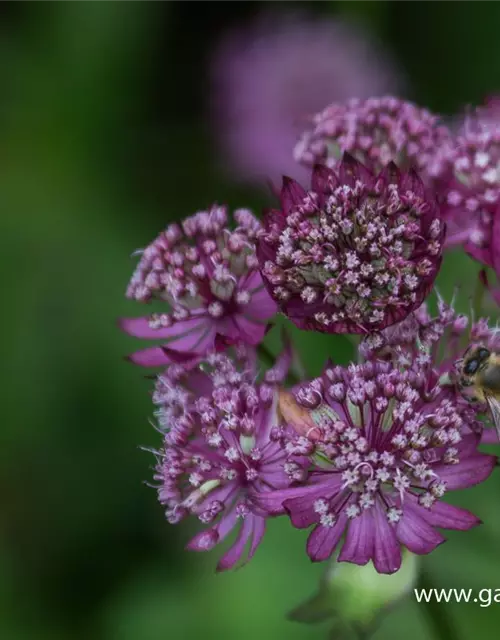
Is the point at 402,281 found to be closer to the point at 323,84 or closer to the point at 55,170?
the point at 55,170

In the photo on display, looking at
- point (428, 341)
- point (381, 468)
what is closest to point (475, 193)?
point (428, 341)

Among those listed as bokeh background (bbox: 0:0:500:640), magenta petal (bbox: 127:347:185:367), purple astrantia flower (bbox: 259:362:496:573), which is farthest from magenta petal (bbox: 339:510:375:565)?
bokeh background (bbox: 0:0:500:640)

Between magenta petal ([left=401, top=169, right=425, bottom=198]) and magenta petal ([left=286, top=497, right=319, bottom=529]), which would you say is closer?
magenta petal ([left=286, top=497, right=319, bottom=529])

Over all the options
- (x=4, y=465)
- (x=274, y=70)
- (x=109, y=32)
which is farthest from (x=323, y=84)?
(x=4, y=465)

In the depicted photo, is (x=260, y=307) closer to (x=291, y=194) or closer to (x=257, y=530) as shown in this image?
(x=291, y=194)

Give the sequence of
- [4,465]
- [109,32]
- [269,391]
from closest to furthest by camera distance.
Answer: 1. [269,391]
2. [4,465]
3. [109,32]

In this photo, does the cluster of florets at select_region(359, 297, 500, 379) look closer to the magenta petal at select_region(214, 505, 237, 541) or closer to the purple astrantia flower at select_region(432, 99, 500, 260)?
the purple astrantia flower at select_region(432, 99, 500, 260)
